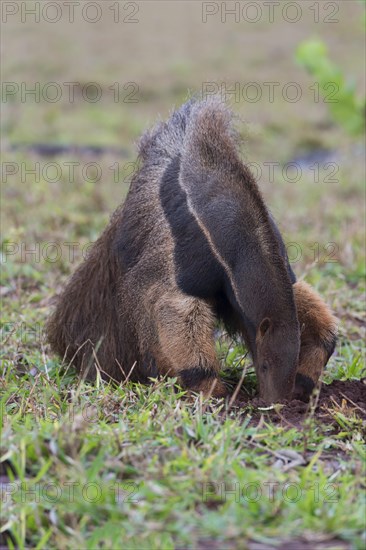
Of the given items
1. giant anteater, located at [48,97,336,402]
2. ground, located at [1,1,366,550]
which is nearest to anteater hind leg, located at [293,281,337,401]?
giant anteater, located at [48,97,336,402]

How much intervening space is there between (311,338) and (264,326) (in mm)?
769

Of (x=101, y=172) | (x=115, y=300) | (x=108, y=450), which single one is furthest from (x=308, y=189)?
(x=108, y=450)

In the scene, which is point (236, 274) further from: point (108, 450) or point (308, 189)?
point (308, 189)

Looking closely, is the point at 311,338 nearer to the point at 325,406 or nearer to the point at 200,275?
the point at 325,406

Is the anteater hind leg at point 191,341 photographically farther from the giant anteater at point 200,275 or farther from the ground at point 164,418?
the ground at point 164,418

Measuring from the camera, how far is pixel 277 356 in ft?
16.6

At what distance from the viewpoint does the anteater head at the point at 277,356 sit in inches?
197

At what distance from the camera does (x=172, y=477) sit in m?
3.86

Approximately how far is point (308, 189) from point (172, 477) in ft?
34.5

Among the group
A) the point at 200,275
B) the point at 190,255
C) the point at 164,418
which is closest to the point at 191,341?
the point at 200,275

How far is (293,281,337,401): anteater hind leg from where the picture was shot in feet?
18.2

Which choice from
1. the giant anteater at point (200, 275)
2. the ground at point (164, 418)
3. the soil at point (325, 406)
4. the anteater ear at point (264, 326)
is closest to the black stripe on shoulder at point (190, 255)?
the giant anteater at point (200, 275)

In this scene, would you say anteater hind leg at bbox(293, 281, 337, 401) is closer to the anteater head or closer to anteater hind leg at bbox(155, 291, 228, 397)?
the anteater head

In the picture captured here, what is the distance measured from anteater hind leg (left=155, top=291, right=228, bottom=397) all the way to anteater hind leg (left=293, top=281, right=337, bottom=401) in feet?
1.74
